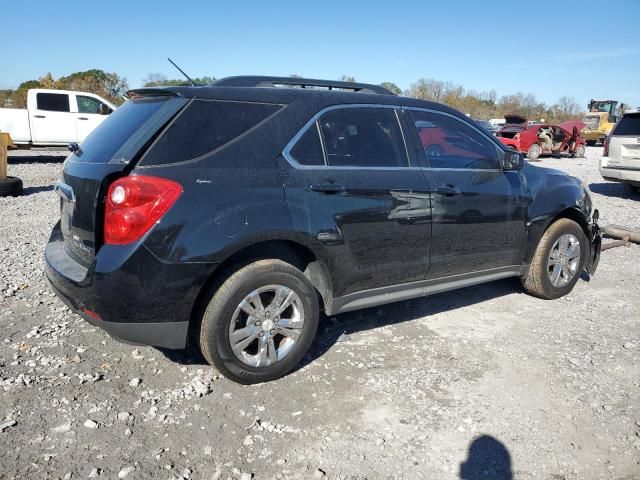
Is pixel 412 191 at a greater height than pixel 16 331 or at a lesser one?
greater

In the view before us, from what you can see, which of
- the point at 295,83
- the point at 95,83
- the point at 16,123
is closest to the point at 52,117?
the point at 16,123

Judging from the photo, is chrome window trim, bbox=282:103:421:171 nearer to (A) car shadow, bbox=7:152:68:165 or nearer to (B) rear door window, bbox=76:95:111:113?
(B) rear door window, bbox=76:95:111:113

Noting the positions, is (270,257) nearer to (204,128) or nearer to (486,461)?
(204,128)

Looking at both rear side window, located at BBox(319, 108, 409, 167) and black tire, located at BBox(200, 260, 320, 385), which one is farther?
rear side window, located at BBox(319, 108, 409, 167)

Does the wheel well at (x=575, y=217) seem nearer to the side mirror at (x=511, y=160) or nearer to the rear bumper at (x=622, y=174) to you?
the side mirror at (x=511, y=160)

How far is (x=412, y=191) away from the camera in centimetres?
367

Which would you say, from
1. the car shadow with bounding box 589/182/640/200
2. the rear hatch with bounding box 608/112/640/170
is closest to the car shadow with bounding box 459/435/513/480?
the rear hatch with bounding box 608/112/640/170

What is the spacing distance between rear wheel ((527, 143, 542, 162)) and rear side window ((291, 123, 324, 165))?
19.0m

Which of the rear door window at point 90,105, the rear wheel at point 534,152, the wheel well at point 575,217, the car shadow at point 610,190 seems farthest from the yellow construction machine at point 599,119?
the wheel well at point 575,217

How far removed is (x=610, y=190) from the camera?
41.4ft

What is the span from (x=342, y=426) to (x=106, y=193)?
185 centimetres

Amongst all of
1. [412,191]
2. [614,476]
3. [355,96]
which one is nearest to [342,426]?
[614,476]

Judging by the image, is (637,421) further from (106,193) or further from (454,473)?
(106,193)

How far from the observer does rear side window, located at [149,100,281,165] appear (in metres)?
2.91
